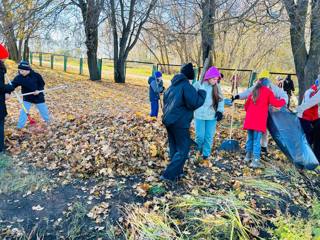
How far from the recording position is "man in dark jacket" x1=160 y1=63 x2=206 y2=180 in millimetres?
4562

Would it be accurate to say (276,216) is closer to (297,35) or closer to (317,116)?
(317,116)

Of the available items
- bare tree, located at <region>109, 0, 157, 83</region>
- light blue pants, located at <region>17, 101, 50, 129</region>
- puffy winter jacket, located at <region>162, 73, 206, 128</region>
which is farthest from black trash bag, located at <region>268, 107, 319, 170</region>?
bare tree, located at <region>109, 0, 157, 83</region>

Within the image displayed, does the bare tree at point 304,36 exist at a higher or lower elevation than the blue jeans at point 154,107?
higher

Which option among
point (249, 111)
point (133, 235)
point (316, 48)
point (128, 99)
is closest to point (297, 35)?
point (316, 48)

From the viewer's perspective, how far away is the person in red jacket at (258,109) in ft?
18.0

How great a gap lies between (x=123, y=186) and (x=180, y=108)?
4.43 feet

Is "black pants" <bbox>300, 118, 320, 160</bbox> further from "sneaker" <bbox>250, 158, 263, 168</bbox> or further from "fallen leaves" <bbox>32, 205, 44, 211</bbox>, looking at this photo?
"fallen leaves" <bbox>32, 205, 44, 211</bbox>

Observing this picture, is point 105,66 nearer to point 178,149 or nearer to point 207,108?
point 207,108

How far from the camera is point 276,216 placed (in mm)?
4289

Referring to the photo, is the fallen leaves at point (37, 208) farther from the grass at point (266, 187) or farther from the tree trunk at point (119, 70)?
the tree trunk at point (119, 70)

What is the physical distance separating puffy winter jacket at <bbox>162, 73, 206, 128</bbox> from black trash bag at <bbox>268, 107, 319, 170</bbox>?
184 centimetres

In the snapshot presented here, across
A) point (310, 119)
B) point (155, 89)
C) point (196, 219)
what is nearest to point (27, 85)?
point (155, 89)

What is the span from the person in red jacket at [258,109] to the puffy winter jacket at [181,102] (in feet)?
4.35

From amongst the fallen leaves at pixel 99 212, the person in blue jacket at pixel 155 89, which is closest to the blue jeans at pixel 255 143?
the fallen leaves at pixel 99 212
